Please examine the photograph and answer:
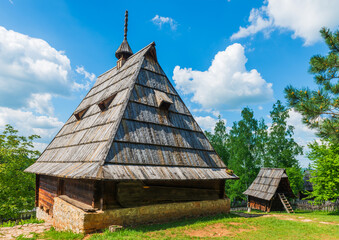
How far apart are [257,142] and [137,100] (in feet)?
92.1

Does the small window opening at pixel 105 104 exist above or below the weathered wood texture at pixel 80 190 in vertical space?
above

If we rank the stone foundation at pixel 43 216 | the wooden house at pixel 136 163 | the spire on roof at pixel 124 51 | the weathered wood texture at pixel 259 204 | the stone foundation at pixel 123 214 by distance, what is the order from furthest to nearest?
the weathered wood texture at pixel 259 204 → the spire on roof at pixel 124 51 → the stone foundation at pixel 43 216 → the wooden house at pixel 136 163 → the stone foundation at pixel 123 214

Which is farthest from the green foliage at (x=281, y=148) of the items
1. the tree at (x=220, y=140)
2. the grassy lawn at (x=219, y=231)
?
the grassy lawn at (x=219, y=231)

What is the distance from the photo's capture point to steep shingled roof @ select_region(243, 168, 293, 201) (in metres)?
23.5

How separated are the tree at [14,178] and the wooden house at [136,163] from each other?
24.7 ft

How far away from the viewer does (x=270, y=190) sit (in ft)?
77.8

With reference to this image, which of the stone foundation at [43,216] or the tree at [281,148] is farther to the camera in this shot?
the tree at [281,148]

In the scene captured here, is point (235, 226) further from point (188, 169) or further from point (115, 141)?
point (115, 141)

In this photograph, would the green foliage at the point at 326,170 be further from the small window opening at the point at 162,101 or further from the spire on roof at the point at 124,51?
the spire on roof at the point at 124,51

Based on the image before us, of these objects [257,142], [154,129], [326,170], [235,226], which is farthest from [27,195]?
[257,142]

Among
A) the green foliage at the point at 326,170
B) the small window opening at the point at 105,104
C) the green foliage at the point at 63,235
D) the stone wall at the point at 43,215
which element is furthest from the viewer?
the green foliage at the point at 326,170

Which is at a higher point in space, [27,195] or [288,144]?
[288,144]

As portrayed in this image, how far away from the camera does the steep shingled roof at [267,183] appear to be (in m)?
23.5

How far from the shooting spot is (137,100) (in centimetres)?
1099
